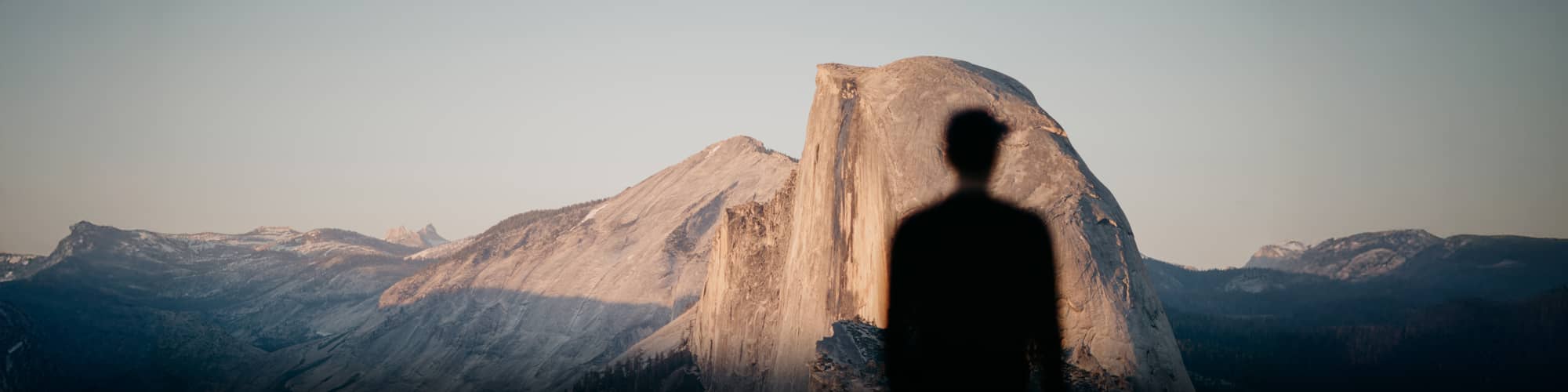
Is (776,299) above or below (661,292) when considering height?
below

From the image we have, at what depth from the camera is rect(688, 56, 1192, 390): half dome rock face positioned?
3312 centimetres

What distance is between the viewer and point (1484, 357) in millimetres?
89562

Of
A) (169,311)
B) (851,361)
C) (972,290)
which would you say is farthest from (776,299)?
(169,311)

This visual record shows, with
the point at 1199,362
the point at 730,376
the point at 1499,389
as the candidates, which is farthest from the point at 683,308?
the point at 1499,389

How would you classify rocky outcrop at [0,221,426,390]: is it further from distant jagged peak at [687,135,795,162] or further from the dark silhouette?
the dark silhouette

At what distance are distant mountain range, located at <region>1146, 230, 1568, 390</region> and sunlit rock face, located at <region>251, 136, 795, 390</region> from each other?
4785 centimetres

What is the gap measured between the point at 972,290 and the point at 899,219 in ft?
13.6

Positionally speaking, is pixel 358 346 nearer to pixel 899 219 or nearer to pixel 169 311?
pixel 169 311

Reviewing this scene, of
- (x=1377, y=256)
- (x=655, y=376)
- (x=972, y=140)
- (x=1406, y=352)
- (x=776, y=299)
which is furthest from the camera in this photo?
(x=1377, y=256)

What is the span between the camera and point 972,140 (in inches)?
1570

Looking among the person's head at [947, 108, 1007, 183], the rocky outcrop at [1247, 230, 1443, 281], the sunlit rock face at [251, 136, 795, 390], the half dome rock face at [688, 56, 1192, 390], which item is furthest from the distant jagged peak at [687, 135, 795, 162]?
the rocky outcrop at [1247, 230, 1443, 281]

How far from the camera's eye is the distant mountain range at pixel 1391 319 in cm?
8475

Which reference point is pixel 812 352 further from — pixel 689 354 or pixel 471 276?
pixel 471 276

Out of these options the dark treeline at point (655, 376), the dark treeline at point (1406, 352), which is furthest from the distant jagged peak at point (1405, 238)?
the dark treeline at point (655, 376)
